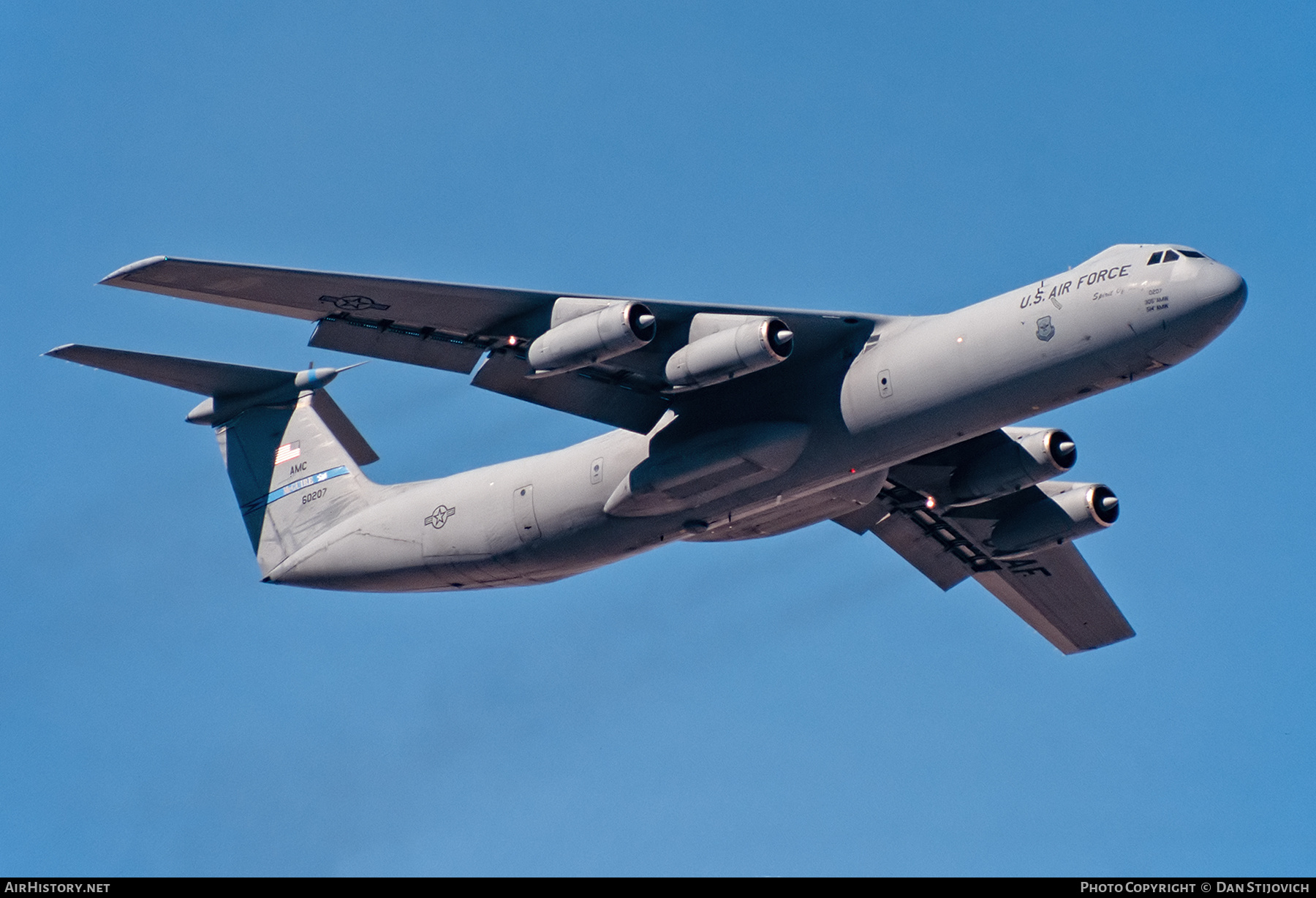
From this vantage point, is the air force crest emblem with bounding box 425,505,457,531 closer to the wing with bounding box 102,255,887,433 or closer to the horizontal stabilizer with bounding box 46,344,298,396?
the wing with bounding box 102,255,887,433

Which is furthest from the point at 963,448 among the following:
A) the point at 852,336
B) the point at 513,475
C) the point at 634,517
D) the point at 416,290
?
the point at 416,290

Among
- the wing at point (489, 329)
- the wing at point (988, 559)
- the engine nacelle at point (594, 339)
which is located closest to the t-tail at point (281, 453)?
the wing at point (489, 329)

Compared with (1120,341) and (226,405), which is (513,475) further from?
(1120,341)

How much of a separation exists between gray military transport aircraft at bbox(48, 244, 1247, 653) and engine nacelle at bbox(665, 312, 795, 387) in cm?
3

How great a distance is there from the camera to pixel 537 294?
1808 cm

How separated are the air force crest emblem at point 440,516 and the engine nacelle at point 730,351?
3.92m

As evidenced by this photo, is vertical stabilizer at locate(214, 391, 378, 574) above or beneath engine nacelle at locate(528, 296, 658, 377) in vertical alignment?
above

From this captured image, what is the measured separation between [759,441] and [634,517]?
199 centimetres

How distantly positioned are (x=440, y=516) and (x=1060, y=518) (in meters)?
8.05

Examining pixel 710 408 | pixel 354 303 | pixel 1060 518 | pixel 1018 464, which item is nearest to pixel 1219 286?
pixel 1018 464

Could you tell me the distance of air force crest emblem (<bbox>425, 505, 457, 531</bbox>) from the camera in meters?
20.4

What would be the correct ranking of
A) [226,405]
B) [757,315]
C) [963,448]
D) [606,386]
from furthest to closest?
[226,405]
[963,448]
[606,386]
[757,315]

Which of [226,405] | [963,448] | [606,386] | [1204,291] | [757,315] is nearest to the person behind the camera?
[1204,291]

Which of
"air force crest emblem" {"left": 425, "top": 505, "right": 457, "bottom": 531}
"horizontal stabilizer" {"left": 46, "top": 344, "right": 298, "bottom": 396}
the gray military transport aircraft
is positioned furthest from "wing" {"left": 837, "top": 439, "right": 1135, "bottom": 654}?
"horizontal stabilizer" {"left": 46, "top": 344, "right": 298, "bottom": 396}
